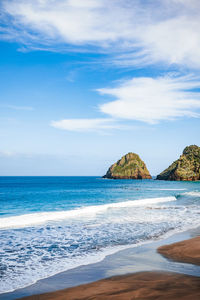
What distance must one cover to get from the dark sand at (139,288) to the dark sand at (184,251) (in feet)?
6.39

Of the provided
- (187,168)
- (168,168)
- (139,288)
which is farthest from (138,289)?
(168,168)

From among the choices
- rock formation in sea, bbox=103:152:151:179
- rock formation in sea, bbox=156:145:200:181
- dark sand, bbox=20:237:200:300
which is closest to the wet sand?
dark sand, bbox=20:237:200:300

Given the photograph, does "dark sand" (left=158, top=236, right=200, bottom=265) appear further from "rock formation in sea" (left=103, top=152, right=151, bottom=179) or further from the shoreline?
"rock formation in sea" (left=103, top=152, right=151, bottom=179)

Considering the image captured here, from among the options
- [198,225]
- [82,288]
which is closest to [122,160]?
[198,225]

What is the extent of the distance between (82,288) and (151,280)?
1970mm

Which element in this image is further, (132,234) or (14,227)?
(14,227)

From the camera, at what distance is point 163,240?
42.1 ft

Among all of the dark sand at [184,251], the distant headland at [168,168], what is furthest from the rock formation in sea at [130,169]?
the dark sand at [184,251]

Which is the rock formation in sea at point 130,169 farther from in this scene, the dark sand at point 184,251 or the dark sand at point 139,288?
the dark sand at point 139,288

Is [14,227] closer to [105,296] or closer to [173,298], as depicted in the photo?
[105,296]

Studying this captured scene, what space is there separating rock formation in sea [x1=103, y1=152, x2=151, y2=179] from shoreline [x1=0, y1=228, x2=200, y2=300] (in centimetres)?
16355

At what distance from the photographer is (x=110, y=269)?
27.6 ft

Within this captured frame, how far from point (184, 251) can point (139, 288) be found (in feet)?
14.6

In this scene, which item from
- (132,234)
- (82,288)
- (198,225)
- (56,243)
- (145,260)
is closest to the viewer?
(82,288)
